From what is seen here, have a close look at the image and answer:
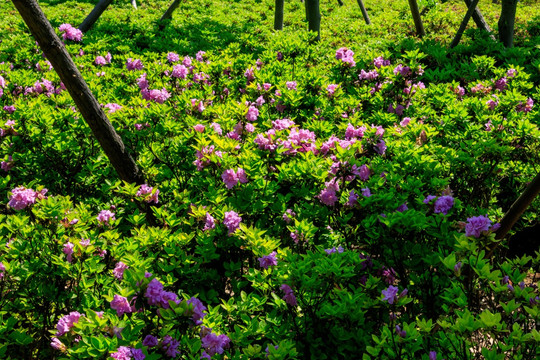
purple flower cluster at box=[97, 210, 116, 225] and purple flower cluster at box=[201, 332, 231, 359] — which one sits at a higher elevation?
purple flower cluster at box=[201, 332, 231, 359]

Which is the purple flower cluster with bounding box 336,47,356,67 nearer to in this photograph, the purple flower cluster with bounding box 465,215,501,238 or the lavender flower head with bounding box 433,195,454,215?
the lavender flower head with bounding box 433,195,454,215

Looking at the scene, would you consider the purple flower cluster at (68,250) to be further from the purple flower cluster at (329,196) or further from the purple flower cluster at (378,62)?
the purple flower cluster at (378,62)

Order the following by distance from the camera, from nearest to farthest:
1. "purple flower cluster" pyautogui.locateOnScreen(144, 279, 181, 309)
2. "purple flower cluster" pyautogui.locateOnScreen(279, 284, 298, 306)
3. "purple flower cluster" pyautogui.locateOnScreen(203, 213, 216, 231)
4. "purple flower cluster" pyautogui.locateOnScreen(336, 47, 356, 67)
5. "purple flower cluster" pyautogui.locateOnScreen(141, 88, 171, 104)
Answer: "purple flower cluster" pyautogui.locateOnScreen(144, 279, 181, 309), "purple flower cluster" pyautogui.locateOnScreen(279, 284, 298, 306), "purple flower cluster" pyautogui.locateOnScreen(203, 213, 216, 231), "purple flower cluster" pyautogui.locateOnScreen(141, 88, 171, 104), "purple flower cluster" pyautogui.locateOnScreen(336, 47, 356, 67)

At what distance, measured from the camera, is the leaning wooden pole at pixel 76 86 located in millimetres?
2910

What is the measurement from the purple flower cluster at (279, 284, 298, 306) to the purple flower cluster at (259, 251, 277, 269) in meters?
0.22

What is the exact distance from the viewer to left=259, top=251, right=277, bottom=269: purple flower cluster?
248 centimetres

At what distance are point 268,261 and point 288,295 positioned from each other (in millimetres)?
286

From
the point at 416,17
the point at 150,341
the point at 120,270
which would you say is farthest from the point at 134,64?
the point at 416,17

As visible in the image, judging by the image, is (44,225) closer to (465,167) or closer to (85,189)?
(85,189)

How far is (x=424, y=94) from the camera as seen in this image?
15.9 feet

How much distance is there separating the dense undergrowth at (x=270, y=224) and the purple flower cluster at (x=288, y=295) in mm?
14

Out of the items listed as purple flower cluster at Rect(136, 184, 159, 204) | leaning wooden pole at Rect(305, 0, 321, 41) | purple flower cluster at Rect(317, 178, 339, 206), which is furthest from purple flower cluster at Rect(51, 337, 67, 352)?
leaning wooden pole at Rect(305, 0, 321, 41)

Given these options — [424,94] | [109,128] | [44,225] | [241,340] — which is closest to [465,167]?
[424,94]

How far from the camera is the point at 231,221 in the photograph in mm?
2693
